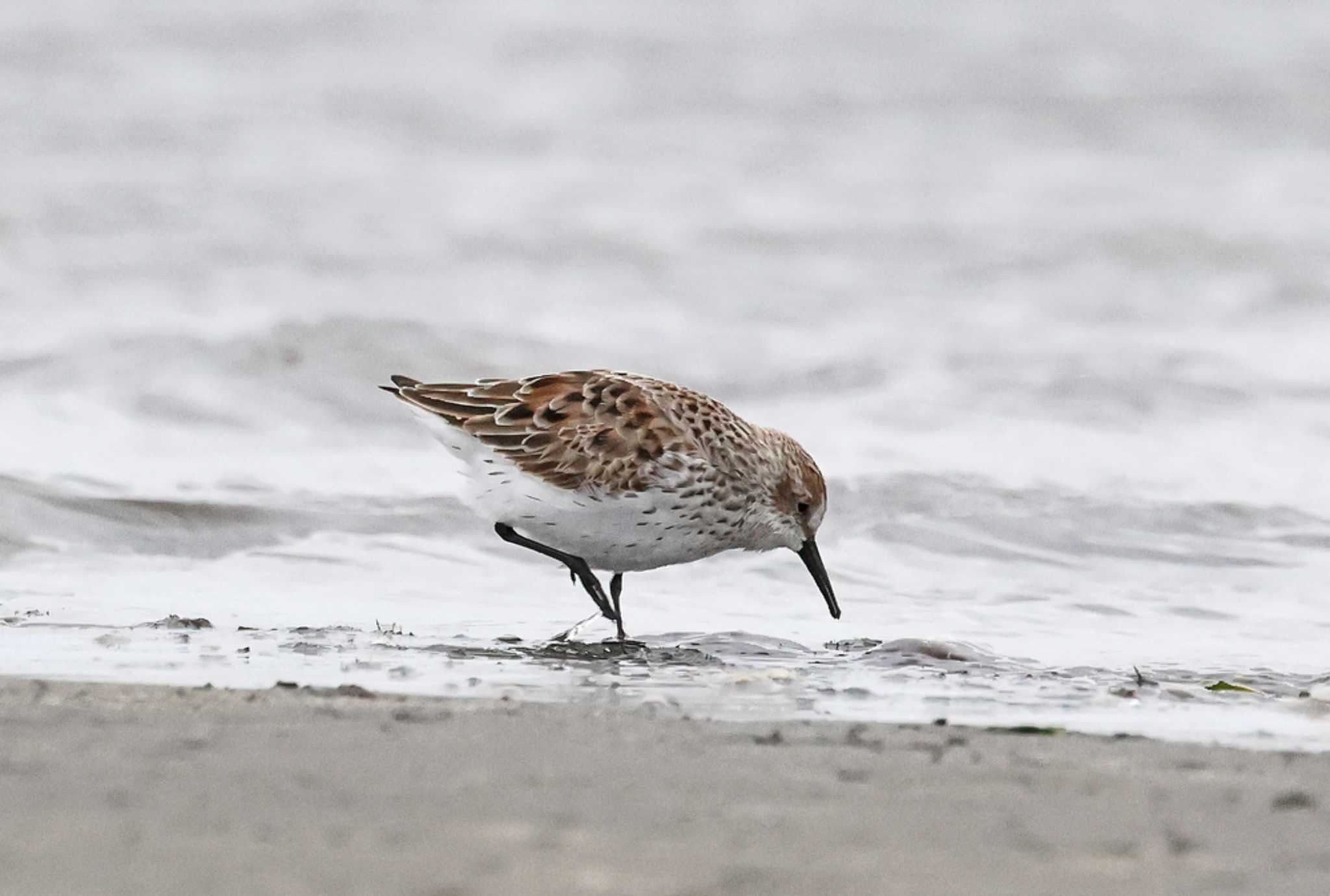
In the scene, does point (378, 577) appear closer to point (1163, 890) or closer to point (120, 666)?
point (120, 666)

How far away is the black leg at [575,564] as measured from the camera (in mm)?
6133

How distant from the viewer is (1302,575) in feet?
24.4

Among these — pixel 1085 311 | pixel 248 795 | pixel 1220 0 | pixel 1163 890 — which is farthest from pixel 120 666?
pixel 1220 0

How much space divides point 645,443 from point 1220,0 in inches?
588

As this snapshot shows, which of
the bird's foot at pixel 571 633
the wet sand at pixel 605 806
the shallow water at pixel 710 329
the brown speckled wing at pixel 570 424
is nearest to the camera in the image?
the wet sand at pixel 605 806

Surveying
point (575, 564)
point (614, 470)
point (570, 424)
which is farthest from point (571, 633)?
point (570, 424)

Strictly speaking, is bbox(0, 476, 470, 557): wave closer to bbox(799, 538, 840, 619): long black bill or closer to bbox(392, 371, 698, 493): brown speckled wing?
bbox(392, 371, 698, 493): brown speckled wing

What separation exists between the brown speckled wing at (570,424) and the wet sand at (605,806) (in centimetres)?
215

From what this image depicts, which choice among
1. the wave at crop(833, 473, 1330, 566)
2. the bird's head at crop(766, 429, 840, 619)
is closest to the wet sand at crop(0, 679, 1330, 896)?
the bird's head at crop(766, 429, 840, 619)

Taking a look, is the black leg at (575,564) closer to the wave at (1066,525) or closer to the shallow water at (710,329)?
the shallow water at (710,329)

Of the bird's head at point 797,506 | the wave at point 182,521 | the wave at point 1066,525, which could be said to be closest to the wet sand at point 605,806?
the bird's head at point 797,506

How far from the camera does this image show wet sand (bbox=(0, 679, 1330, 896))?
264cm

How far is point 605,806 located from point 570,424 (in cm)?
321

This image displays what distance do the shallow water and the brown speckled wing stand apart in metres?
0.54
